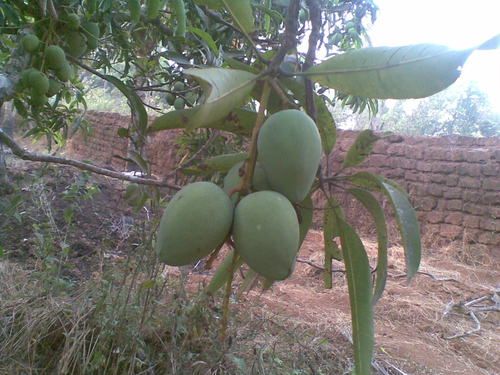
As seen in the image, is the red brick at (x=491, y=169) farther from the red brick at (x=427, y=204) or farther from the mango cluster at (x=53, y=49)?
the mango cluster at (x=53, y=49)

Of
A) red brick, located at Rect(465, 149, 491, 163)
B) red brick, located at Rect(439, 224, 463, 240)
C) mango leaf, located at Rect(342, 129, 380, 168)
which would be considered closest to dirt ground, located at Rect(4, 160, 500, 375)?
red brick, located at Rect(439, 224, 463, 240)

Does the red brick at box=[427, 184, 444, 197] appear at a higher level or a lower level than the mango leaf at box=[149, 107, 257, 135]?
lower

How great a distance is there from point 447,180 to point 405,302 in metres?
2.40

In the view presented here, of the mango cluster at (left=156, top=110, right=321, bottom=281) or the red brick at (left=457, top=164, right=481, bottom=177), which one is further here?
the red brick at (left=457, top=164, right=481, bottom=177)

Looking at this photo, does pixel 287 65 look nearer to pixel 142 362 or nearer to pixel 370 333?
pixel 370 333

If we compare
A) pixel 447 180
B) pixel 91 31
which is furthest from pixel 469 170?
pixel 91 31

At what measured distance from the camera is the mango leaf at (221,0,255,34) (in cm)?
69

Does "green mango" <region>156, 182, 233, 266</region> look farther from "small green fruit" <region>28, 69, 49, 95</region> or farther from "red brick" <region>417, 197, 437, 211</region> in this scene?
"red brick" <region>417, 197, 437, 211</region>

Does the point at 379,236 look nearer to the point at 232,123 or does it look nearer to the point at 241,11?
the point at 232,123

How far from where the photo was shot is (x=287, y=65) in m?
0.66

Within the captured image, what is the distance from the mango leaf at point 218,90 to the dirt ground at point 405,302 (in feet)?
4.95

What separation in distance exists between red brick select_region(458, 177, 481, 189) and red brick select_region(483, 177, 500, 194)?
6 cm

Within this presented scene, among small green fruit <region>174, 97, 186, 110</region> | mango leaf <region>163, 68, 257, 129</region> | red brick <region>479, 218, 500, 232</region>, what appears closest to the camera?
mango leaf <region>163, 68, 257, 129</region>

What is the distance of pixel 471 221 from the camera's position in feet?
18.0
